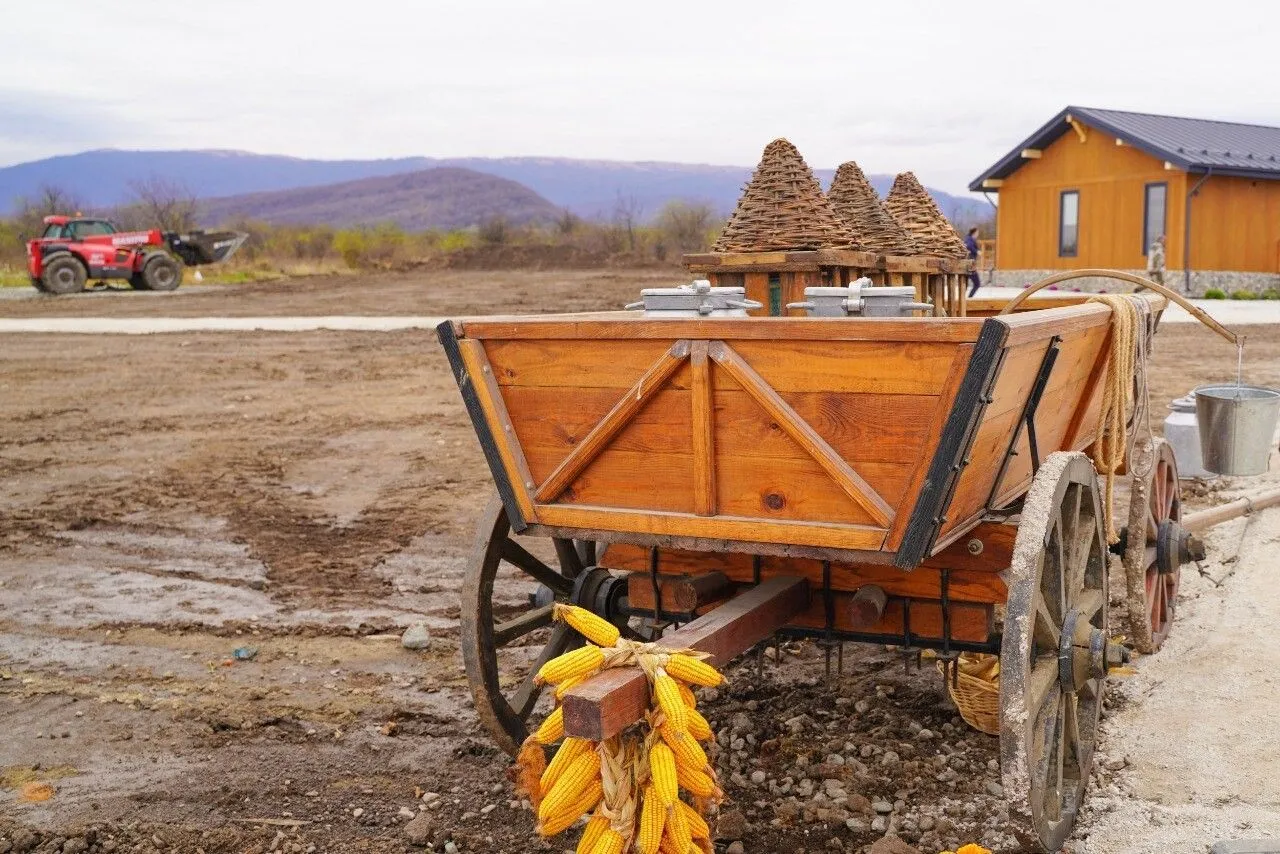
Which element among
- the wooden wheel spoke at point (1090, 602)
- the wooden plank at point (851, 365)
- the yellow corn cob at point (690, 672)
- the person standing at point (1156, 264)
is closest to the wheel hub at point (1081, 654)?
the wooden wheel spoke at point (1090, 602)

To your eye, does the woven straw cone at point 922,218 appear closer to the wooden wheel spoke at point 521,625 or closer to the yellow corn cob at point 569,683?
the wooden wheel spoke at point 521,625

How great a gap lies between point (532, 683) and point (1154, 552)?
104 inches

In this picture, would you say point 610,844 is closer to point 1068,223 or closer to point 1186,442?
point 1186,442

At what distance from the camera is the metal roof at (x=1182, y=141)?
81.6ft

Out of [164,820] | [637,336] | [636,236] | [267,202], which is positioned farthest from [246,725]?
[267,202]

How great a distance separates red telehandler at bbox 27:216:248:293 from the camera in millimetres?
28656

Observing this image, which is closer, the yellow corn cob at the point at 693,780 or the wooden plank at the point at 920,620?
the yellow corn cob at the point at 693,780

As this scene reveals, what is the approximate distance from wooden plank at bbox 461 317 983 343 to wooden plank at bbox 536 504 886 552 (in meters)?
0.49

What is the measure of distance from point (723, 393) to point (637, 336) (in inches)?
10.5

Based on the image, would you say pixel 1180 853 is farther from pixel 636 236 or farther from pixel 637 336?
pixel 636 236

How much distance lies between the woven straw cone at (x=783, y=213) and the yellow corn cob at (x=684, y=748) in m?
2.43

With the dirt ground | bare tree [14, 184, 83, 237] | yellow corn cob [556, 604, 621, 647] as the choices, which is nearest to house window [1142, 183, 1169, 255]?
the dirt ground

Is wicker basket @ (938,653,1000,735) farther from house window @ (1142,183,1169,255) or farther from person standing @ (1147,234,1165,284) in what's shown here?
house window @ (1142,183,1169,255)

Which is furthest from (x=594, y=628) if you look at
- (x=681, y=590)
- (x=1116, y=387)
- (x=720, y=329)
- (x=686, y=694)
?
(x=1116, y=387)
